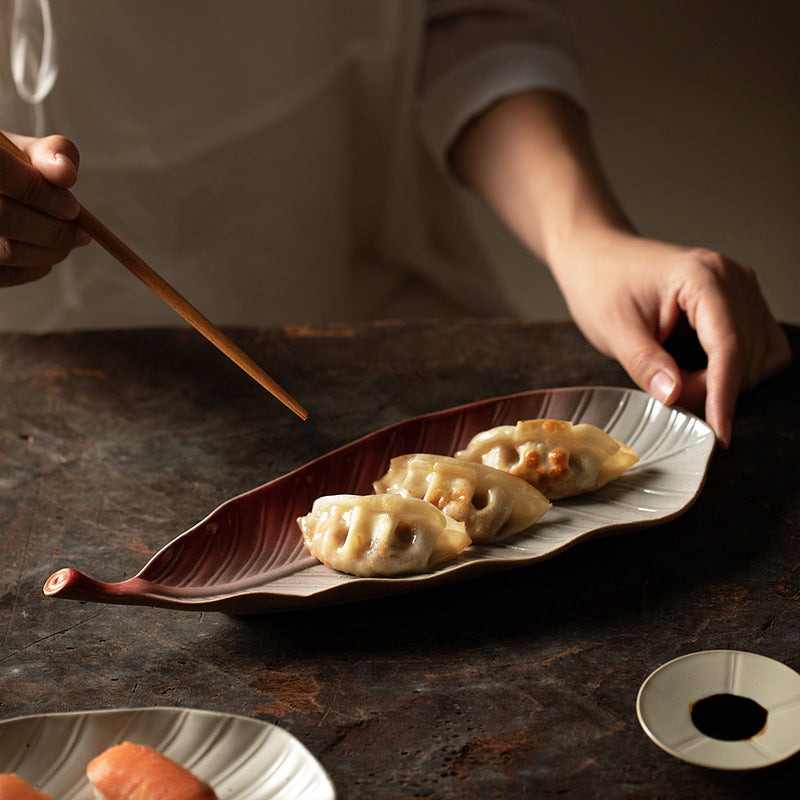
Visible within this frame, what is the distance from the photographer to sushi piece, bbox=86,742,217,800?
0.75m

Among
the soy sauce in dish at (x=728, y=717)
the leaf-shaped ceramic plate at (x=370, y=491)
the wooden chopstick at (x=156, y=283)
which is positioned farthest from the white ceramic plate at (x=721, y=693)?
the wooden chopstick at (x=156, y=283)

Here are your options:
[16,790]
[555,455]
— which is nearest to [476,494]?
[555,455]

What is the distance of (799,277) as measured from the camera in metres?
3.35

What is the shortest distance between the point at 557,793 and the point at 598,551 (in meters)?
0.40

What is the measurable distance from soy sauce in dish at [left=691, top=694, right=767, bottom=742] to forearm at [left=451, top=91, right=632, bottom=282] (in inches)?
40.4

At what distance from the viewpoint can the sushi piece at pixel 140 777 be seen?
75cm

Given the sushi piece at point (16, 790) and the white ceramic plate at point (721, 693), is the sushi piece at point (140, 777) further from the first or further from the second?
the white ceramic plate at point (721, 693)

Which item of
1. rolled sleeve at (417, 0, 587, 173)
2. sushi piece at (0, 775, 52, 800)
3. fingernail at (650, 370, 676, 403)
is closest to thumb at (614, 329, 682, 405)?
fingernail at (650, 370, 676, 403)

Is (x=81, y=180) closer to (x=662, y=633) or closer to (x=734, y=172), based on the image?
(x=662, y=633)

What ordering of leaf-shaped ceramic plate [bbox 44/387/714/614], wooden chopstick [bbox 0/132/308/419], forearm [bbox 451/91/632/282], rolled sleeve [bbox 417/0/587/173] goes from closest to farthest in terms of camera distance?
1. leaf-shaped ceramic plate [bbox 44/387/714/614]
2. wooden chopstick [bbox 0/132/308/419]
3. forearm [bbox 451/91/632/282]
4. rolled sleeve [bbox 417/0/587/173]

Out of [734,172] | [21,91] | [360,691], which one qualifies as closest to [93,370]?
[21,91]

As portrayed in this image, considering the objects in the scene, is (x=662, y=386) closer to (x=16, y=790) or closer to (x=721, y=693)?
(x=721, y=693)

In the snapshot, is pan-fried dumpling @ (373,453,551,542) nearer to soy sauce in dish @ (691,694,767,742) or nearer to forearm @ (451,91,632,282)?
soy sauce in dish @ (691,694,767,742)

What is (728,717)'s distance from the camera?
833 mm
